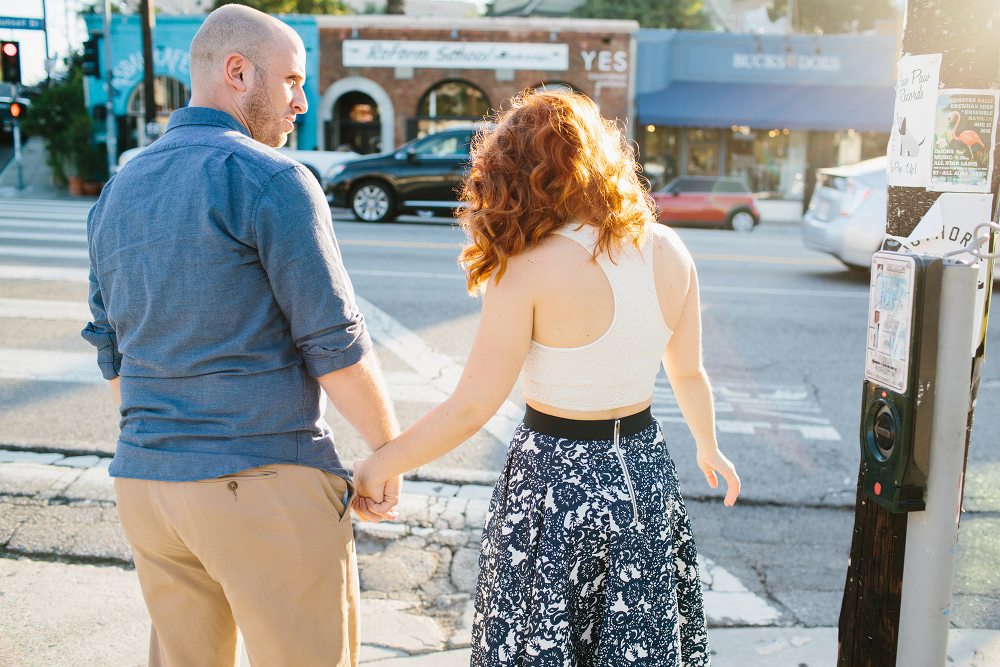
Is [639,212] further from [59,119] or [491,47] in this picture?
[59,119]

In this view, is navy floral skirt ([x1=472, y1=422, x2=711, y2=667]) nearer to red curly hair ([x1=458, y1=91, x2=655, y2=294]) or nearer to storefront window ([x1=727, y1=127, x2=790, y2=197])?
red curly hair ([x1=458, y1=91, x2=655, y2=294])

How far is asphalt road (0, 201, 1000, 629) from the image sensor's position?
11.7ft

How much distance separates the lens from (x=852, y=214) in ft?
31.3

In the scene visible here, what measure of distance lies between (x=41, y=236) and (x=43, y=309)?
491 cm

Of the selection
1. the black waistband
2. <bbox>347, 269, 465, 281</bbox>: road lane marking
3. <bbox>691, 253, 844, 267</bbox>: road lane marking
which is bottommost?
<bbox>347, 269, 465, 281</bbox>: road lane marking

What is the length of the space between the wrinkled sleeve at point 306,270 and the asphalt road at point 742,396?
229cm

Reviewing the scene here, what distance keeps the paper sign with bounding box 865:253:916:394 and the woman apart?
42 centimetres

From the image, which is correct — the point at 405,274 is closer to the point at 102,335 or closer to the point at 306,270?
the point at 102,335

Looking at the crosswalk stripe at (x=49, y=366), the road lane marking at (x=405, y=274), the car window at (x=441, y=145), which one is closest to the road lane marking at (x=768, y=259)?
the road lane marking at (x=405, y=274)

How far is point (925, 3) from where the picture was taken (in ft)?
6.13

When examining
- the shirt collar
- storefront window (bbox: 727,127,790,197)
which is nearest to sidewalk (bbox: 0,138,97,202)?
storefront window (bbox: 727,127,790,197)

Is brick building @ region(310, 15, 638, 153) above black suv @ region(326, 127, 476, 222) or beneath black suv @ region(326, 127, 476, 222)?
above

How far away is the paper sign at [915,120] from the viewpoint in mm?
1875

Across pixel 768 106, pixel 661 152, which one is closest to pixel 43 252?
pixel 661 152
